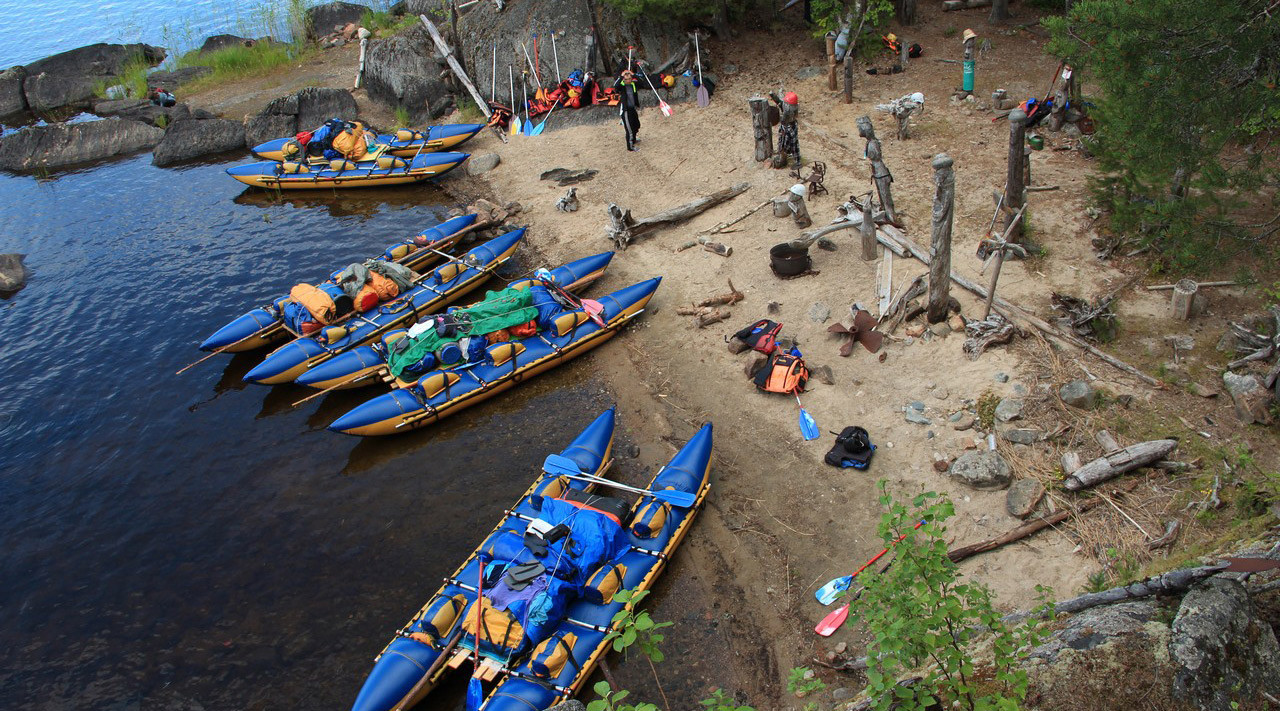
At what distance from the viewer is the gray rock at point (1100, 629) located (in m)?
4.86

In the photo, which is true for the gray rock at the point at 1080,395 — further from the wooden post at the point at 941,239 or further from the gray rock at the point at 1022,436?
the wooden post at the point at 941,239

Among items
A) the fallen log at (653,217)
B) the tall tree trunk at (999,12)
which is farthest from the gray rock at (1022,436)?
the tall tree trunk at (999,12)

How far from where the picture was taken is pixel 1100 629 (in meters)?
4.97

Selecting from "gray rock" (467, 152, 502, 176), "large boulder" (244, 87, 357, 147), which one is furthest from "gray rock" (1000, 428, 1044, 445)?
"large boulder" (244, 87, 357, 147)

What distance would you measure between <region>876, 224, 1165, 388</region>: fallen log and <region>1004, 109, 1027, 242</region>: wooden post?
86 centimetres

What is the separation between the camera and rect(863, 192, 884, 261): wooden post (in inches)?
480

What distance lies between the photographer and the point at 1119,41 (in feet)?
29.4

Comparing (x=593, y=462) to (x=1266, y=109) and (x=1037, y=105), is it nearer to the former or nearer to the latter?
(x=1266, y=109)

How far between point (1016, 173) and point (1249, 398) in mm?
4302

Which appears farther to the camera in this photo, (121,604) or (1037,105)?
(1037,105)

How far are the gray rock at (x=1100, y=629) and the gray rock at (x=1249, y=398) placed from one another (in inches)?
176

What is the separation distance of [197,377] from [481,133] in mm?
9964

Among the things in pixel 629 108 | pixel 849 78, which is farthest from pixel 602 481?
pixel 849 78

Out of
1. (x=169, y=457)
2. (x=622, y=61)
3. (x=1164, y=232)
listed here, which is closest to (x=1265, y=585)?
(x=1164, y=232)
